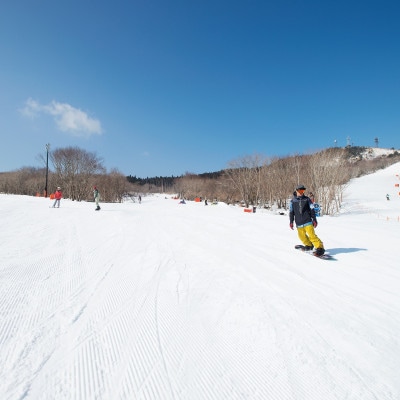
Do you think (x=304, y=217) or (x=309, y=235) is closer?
(x=309, y=235)

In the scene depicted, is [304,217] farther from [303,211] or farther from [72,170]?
[72,170]

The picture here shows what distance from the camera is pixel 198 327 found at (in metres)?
2.72

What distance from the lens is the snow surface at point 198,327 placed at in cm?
192

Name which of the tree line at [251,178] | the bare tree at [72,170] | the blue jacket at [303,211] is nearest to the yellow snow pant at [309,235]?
the blue jacket at [303,211]

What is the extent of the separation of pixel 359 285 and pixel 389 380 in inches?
89.0

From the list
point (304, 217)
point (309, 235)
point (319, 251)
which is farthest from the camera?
point (304, 217)

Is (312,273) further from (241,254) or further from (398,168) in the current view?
(398,168)

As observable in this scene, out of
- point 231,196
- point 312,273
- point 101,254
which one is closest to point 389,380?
point 312,273

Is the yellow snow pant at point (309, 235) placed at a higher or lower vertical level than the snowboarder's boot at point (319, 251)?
higher

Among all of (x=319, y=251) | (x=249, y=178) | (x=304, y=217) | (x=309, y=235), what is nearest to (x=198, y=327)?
(x=319, y=251)

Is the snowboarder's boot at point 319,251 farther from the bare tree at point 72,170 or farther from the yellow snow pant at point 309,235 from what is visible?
the bare tree at point 72,170

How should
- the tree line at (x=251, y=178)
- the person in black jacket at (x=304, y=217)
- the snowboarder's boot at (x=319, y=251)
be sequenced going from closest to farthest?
the snowboarder's boot at (x=319, y=251) → the person in black jacket at (x=304, y=217) → the tree line at (x=251, y=178)

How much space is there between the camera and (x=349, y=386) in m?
1.90

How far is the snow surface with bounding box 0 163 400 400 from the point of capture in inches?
75.7
